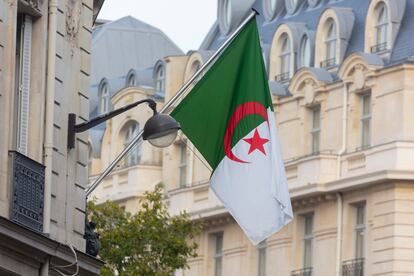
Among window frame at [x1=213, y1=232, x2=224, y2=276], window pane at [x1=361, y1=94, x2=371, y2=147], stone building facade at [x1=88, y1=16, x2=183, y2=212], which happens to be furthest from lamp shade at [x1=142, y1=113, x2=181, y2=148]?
stone building facade at [x1=88, y1=16, x2=183, y2=212]

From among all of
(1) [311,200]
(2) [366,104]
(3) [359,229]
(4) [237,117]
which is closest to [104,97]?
(1) [311,200]

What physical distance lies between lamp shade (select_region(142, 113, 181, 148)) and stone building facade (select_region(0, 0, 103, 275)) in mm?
1515

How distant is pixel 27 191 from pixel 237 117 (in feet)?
12.6

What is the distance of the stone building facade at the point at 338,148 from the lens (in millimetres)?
67125

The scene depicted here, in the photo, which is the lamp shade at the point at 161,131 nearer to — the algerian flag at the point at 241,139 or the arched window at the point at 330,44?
the algerian flag at the point at 241,139

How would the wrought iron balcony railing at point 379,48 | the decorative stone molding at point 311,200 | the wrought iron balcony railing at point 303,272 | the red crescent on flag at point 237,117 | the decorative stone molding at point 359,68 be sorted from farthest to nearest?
the wrought iron balcony railing at point 303,272, the decorative stone molding at point 311,200, the wrought iron balcony railing at point 379,48, the decorative stone molding at point 359,68, the red crescent on flag at point 237,117

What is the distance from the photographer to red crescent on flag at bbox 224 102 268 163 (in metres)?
33.1

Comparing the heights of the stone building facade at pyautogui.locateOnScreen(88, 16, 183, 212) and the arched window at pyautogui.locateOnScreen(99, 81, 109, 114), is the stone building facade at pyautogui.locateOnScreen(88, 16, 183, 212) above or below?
below

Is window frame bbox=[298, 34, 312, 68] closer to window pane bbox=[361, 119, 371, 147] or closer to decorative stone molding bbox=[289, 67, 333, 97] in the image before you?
decorative stone molding bbox=[289, 67, 333, 97]

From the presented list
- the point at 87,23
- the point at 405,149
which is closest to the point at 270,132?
the point at 87,23

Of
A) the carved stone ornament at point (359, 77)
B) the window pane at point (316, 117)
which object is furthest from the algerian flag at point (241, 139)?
the window pane at point (316, 117)

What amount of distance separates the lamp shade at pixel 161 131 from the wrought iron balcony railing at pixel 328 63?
41.5m

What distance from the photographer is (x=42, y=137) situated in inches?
1219

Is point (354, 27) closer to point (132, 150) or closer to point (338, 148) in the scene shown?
point (338, 148)
